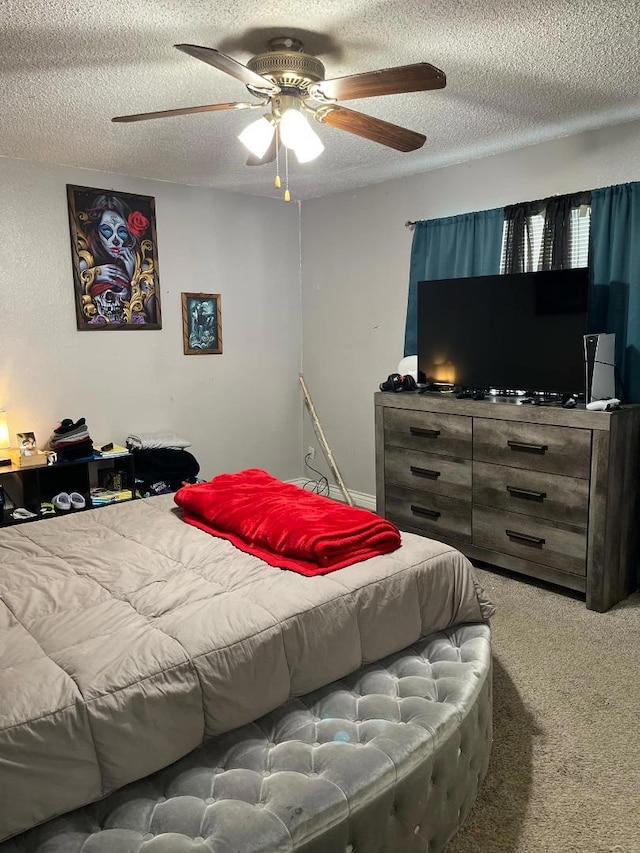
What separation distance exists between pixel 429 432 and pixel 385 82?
2.15 metres

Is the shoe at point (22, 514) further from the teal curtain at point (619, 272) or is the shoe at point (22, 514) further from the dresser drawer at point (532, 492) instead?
the teal curtain at point (619, 272)

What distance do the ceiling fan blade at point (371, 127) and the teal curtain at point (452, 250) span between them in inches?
57.5

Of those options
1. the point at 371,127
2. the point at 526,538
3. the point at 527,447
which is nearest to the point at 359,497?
the point at 526,538

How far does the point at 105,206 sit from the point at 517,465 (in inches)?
120

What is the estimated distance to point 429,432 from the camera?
3.79 meters

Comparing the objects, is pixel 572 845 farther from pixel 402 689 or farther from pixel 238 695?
pixel 238 695

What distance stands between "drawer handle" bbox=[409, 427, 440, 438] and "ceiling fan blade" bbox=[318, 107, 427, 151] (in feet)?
5.58

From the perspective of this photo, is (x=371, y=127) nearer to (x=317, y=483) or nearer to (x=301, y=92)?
(x=301, y=92)

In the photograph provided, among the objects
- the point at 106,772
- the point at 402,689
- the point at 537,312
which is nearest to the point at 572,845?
the point at 402,689

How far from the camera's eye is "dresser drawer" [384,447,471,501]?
A: 3.66m

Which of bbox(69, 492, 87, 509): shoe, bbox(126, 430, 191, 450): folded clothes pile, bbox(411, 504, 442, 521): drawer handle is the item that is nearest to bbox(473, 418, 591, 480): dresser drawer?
bbox(411, 504, 442, 521): drawer handle

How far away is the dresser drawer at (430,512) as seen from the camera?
12.1 ft

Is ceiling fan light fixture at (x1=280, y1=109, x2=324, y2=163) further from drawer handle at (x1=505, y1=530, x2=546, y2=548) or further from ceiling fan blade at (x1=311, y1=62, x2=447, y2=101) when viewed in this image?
drawer handle at (x1=505, y1=530, x2=546, y2=548)

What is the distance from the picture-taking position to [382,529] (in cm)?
229
